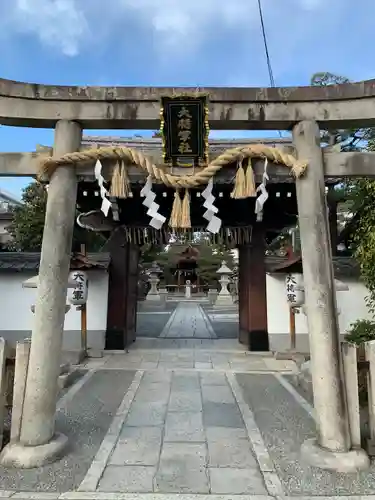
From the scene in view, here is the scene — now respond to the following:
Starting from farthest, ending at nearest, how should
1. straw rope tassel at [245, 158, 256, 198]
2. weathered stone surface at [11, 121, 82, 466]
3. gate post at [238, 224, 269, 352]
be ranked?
1. gate post at [238, 224, 269, 352]
2. straw rope tassel at [245, 158, 256, 198]
3. weathered stone surface at [11, 121, 82, 466]

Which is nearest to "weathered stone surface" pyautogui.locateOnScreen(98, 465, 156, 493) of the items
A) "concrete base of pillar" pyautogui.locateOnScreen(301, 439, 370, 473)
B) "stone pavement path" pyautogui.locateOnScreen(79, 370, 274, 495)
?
"stone pavement path" pyautogui.locateOnScreen(79, 370, 274, 495)

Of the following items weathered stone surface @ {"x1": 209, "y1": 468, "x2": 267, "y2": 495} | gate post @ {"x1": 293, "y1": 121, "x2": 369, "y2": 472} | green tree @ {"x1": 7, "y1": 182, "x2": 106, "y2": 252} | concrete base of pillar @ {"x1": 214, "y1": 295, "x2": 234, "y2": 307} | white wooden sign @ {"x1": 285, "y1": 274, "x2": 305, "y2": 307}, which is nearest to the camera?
weathered stone surface @ {"x1": 209, "y1": 468, "x2": 267, "y2": 495}

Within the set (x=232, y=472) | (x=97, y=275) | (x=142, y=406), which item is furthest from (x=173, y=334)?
(x=232, y=472)

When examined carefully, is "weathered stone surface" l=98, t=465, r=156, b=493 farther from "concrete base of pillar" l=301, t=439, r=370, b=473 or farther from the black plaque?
the black plaque

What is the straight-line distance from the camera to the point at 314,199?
424cm

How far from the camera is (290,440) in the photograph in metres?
4.43

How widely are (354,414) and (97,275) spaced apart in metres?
7.83

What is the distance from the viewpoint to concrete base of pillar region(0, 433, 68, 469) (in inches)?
146

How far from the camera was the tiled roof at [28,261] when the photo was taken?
9.80 meters

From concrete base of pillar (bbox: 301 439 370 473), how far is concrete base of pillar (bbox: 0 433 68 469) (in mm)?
2570

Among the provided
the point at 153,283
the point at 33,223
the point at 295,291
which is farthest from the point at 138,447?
the point at 153,283

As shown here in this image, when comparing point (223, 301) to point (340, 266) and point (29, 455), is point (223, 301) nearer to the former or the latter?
point (340, 266)

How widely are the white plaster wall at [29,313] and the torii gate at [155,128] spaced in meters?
6.19

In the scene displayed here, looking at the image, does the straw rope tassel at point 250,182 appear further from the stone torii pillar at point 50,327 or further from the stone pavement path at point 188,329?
the stone pavement path at point 188,329
